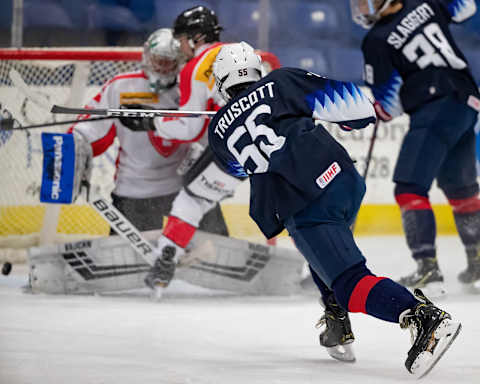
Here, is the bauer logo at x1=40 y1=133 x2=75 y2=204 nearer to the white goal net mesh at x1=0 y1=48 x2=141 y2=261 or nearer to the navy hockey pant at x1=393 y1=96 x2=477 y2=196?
the white goal net mesh at x1=0 y1=48 x2=141 y2=261

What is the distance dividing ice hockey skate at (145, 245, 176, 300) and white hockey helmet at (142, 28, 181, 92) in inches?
25.6

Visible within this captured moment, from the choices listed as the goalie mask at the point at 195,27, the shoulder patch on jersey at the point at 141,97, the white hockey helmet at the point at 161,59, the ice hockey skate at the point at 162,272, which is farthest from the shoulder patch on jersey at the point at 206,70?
the ice hockey skate at the point at 162,272

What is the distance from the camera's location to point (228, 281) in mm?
3256

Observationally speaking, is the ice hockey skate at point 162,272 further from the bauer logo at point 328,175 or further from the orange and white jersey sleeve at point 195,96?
the bauer logo at point 328,175

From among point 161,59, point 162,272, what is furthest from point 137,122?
point 162,272

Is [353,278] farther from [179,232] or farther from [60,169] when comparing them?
[60,169]

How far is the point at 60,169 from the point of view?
10.4 feet

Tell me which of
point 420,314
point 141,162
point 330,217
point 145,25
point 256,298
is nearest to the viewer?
point 420,314

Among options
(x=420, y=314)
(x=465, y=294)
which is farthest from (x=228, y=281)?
(x=420, y=314)

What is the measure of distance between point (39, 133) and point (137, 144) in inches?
20.5

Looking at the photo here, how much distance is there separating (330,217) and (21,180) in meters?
2.06

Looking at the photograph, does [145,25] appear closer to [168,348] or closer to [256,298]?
[256,298]

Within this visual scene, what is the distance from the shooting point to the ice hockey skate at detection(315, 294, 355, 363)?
6.84 ft

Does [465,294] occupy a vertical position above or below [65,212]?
above
